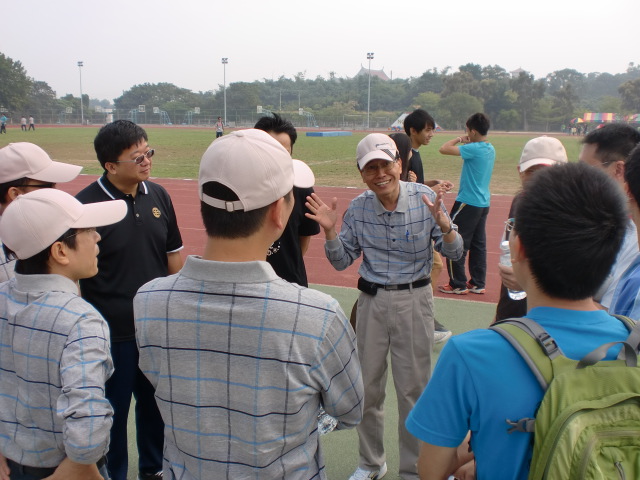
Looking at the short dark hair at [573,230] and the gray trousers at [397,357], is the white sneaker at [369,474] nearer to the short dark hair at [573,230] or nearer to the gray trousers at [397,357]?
the gray trousers at [397,357]

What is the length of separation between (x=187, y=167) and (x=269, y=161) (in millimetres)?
21777

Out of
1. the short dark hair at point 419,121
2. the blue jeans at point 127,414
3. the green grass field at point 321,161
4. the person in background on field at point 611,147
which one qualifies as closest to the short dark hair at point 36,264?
the blue jeans at point 127,414

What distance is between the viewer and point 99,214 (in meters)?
2.17

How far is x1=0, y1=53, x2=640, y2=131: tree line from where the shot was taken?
6556 cm

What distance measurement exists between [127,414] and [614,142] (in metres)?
2.82

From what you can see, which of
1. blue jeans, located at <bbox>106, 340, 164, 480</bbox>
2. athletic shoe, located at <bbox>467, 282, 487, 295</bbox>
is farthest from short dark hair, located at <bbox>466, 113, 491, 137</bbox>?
blue jeans, located at <bbox>106, 340, 164, 480</bbox>

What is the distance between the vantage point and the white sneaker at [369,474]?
315cm

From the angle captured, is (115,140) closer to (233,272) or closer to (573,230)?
(233,272)

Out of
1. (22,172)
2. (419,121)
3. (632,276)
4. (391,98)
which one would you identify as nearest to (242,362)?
(632,276)

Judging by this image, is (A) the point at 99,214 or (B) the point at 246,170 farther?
(A) the point at 99,214

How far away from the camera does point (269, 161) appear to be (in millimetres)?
1469

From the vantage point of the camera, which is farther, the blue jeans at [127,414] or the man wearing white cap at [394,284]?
the man wearing white cap at [394,284]

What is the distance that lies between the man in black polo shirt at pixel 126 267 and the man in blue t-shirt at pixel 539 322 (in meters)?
1.98

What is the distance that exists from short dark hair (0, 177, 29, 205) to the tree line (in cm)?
6124
